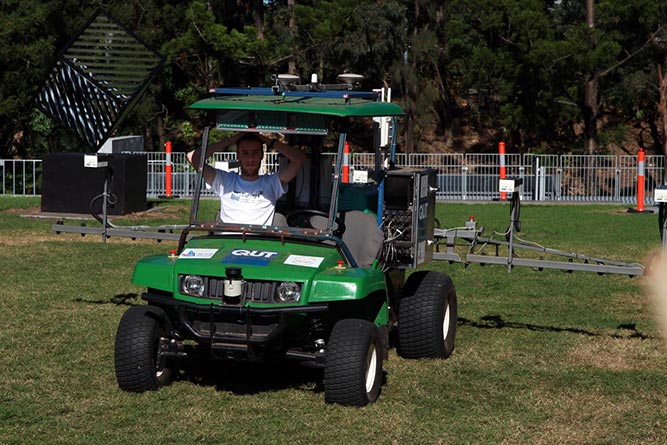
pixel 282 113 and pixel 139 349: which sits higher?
pixel 282 113

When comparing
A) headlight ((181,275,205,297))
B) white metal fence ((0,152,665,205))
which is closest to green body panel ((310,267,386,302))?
headlight ((181,275,205,297))

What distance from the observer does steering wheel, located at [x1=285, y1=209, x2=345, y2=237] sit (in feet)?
31.2

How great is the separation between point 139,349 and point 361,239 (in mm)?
2047

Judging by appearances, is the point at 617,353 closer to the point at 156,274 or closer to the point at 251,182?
the point at 251,182

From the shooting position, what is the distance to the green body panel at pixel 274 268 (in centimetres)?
855

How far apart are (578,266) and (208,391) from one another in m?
4.04

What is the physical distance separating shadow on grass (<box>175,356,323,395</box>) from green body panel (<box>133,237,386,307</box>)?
77cm

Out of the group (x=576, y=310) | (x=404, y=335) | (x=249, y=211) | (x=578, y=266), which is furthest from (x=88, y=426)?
(x=576, y=310)

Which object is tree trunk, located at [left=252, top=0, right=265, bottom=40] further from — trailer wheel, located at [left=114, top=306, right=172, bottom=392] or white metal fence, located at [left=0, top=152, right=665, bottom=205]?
trailer wheel, located at [left=114, top=306, right=172, bottom=392]

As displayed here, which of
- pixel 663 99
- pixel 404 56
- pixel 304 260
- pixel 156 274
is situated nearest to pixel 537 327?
pixel 304 260

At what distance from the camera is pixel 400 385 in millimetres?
9477

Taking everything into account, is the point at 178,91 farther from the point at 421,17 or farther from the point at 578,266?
the point at 578,266

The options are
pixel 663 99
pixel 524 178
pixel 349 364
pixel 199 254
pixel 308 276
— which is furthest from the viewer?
pixel 663 99

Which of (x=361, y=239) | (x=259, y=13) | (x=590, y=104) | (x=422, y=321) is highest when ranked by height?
(x=259, y=13)
